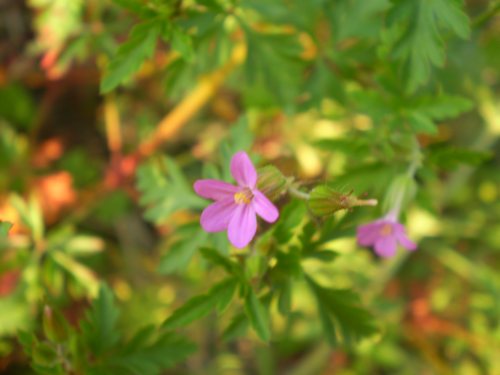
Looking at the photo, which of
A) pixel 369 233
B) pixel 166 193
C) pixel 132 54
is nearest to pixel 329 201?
pixel 369 233

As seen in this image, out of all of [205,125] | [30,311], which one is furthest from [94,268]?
[205,125]

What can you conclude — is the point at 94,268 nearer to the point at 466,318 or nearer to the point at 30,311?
the point at 30,311

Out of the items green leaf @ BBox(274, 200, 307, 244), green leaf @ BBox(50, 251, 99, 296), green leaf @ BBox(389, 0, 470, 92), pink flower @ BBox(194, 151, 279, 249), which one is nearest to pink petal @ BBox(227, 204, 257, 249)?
pink flower @ BBox(194, 151, 279, 249)

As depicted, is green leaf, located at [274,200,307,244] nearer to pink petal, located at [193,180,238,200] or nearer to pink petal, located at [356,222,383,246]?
pink petal, located at [193,180,238,200]

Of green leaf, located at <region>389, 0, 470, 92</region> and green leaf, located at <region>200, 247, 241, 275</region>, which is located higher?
green leaf, located at <region>389, 0, 470, 92</region>

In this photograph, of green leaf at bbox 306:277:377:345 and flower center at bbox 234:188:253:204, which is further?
green leaf at bbox 306:277:377:345
